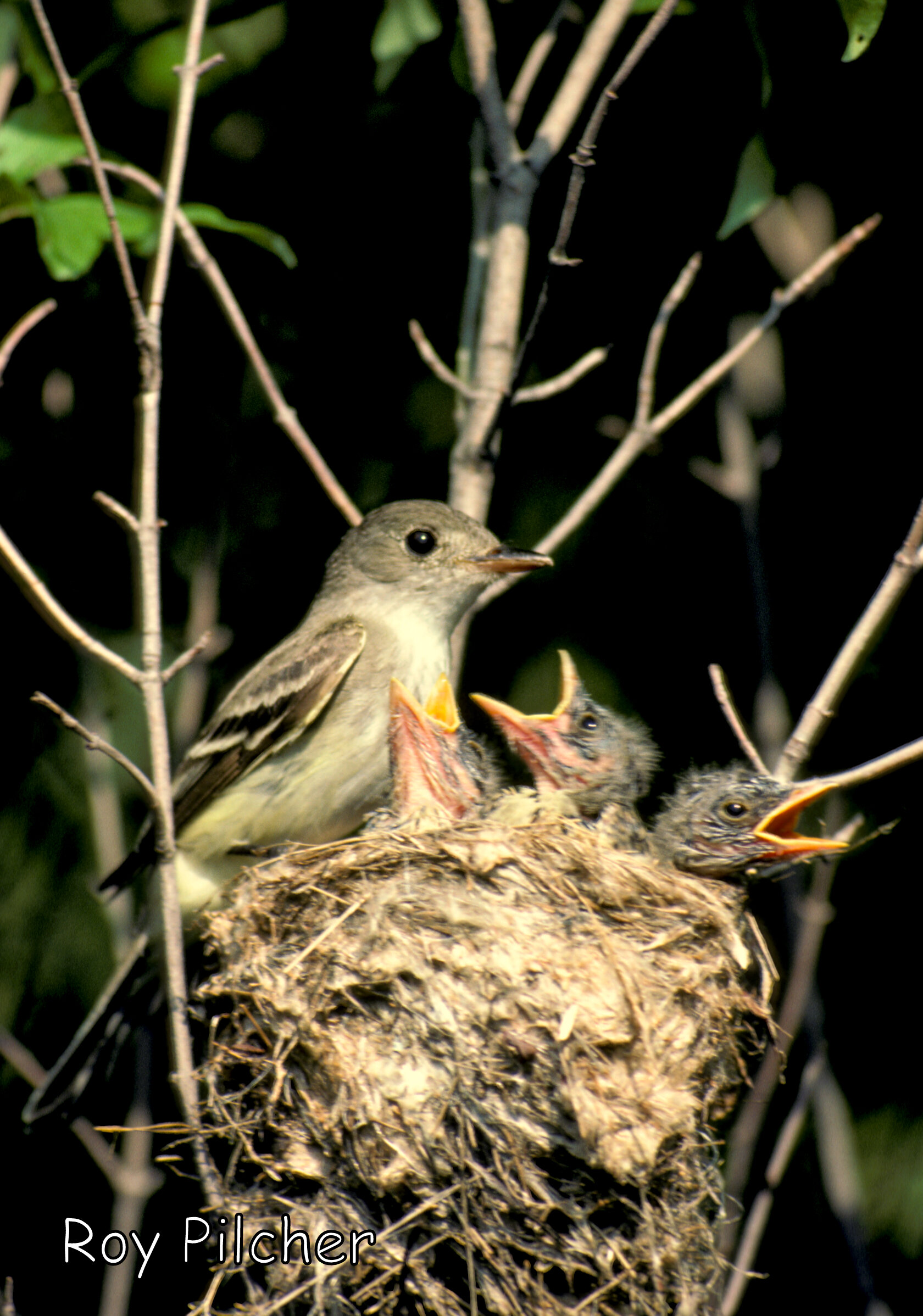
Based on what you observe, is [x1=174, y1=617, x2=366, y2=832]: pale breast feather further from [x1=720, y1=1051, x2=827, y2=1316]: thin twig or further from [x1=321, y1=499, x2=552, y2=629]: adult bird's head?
[x1=720, y1=1051, x2=827, y2=1316]: thin twig

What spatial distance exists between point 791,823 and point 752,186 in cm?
203

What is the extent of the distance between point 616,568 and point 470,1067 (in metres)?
3.06

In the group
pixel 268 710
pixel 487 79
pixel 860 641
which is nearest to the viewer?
pixel 860 641

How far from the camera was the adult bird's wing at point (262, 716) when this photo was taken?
420 cm

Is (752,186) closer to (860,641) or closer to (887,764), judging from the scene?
(860,641)

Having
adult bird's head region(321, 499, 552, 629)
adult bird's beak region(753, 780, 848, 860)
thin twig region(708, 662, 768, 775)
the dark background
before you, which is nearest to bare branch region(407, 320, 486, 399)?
adult bird's head region(321, 499, 552, 629)

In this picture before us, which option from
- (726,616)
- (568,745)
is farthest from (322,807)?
(726,616)

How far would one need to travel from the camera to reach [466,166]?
540 centimetres

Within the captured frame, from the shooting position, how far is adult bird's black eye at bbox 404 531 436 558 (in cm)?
452

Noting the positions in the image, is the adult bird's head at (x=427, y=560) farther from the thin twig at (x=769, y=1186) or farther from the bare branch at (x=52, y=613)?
the thin twig at (x=769, y=1186)

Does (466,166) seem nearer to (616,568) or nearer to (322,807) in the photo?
(616,568)

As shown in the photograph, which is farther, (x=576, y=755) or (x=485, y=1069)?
(x=576, y=755)

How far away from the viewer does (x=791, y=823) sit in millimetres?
3824

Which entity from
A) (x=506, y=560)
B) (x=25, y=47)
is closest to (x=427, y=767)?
(x=506, y=560)
